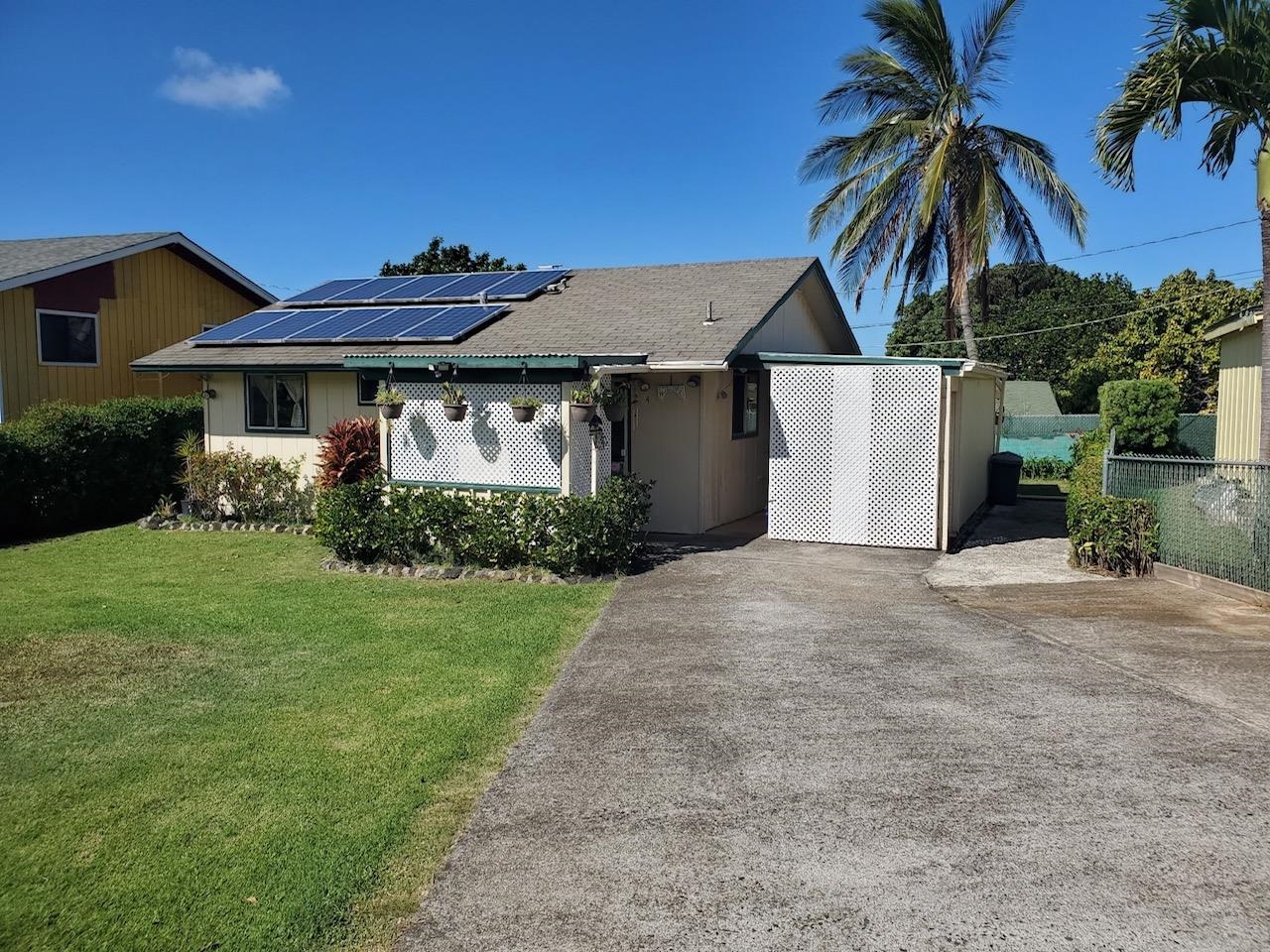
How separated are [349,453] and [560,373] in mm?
4110

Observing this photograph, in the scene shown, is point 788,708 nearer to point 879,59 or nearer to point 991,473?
point 991,473

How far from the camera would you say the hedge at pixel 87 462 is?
1313cm

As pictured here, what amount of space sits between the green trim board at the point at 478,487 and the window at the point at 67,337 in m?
8.72

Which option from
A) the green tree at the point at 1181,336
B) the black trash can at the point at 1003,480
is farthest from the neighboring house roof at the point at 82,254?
the green tree at the point at 1181,336

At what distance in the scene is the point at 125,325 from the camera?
17562 millimetres

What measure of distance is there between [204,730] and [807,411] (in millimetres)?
8908

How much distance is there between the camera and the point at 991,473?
1819 cm

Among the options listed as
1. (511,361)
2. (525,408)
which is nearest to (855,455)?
(525,408)

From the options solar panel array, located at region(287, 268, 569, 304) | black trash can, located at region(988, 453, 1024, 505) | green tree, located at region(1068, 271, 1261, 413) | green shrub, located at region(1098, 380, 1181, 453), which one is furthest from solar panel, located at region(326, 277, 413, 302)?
green tree, located at region(1068, 271, 1261, 413)

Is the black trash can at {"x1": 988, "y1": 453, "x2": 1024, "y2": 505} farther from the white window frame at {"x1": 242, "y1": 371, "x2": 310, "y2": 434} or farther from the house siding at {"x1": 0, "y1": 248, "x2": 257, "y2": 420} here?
the house siding at {"x1": 0, "y1": 248, "x2": 257, "y2": 420}

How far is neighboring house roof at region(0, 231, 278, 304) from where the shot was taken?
15555 millimetres

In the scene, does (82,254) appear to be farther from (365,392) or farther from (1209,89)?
(1209,89)

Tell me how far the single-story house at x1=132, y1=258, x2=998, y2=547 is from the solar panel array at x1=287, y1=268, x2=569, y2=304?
7cm

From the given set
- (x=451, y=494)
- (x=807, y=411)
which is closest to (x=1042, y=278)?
(x=807, y=411)
